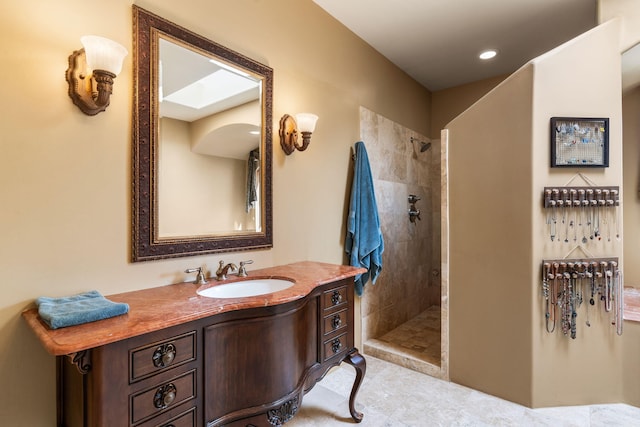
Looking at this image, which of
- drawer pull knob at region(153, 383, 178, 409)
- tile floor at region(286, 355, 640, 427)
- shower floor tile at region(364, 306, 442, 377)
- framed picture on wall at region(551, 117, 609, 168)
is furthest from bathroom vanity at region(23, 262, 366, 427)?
framed picture on wall at region(551, 117, 609, 168)

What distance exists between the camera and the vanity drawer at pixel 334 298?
66.8 inches

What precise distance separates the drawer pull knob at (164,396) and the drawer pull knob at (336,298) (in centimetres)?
87

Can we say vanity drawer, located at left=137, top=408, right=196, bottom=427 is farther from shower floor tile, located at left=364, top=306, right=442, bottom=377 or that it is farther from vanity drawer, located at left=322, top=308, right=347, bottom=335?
shower floor tile, located at left=364, top=306, right=442, bottom=377

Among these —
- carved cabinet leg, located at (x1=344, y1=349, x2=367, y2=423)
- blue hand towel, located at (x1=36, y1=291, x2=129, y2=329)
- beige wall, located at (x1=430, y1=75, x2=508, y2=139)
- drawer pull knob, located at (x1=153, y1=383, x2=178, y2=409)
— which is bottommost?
carved cabinet leg, located at (x1=344, y1=349, x2=367, y2=423)

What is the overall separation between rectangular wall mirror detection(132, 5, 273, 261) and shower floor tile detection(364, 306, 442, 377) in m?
1.49

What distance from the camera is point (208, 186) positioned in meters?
1.74

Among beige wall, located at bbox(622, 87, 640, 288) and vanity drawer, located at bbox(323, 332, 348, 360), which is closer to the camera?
vanity drawer, located at bbox(323, 332, 348, 360)

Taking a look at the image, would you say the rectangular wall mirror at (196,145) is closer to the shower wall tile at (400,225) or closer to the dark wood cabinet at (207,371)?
the dark wood cabinet at (207,371)

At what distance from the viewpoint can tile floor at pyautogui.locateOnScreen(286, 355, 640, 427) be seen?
188cm

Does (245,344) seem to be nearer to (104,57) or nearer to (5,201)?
(5,201)

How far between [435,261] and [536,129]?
2.42 metres

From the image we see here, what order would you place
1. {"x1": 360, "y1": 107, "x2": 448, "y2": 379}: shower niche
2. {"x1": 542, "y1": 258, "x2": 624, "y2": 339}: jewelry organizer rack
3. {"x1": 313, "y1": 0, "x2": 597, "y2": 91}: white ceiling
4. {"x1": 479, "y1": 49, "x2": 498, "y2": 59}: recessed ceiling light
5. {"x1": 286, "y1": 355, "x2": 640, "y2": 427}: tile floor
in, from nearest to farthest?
{"x1": 286, "y1": 355, "x2": 640, "y2": 427}: tile floor, {"x1": 542, "y1": 258, "x2": 624, "y2": 339}: jewelry organizer rack, {"x1": 313, "y1": 0, "x2": 597, "y2": 91}: white ceiling, {"x1": 360, "y1": 107, "x2": 448, "y2": 379}: shower niche, {"x1": 479, "y1": 49, "x2": 498, "y2": 59}: recessed ceiling light

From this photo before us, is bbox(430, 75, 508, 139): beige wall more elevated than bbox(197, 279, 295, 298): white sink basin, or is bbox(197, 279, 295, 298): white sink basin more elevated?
bbox(430, 75, 508, 139): beige wall

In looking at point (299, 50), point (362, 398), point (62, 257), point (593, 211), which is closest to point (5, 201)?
point (62, 257)
